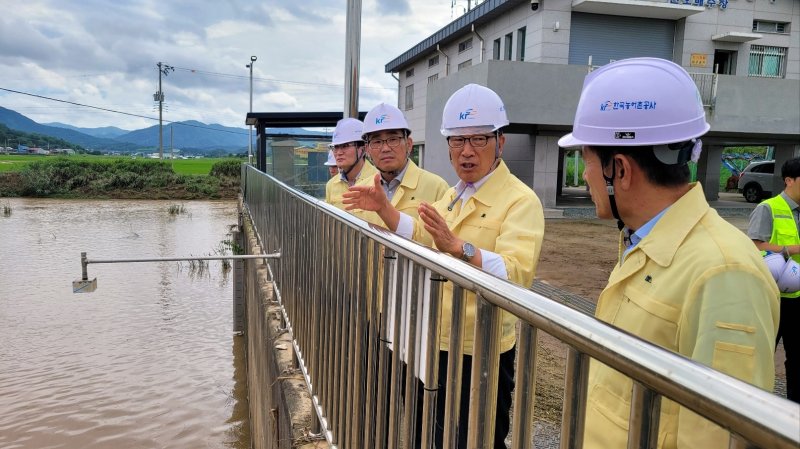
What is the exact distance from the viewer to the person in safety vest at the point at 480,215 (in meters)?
2.04

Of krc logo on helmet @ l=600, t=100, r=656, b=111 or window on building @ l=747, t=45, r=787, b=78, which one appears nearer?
krc logo on helmet @ l=600, t=100, r=656, b=111

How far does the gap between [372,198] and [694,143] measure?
4.60ft

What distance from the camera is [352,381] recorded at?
2059 mm

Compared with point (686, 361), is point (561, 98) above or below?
above

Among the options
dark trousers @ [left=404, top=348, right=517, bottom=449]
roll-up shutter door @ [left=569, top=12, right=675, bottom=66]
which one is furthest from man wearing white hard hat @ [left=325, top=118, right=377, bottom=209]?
roll-up shutter door @ [left=569, top=12, right=675, bottom=66]

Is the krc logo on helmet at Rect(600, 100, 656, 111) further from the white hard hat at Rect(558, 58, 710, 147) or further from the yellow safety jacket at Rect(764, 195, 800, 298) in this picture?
the yellow safety jacket at Rect(764, 195, 800, 298)

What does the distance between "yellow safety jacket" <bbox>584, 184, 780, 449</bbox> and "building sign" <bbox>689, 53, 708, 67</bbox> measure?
755 inches

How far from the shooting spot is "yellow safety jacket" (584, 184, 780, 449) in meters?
1.07

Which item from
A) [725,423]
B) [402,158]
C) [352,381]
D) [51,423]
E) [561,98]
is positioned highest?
[561,98]

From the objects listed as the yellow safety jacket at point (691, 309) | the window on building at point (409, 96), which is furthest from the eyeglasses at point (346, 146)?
the window on building at point (409, 96)

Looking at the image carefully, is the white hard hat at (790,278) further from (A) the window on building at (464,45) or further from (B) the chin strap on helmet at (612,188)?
(A) the window on building at (464,45)

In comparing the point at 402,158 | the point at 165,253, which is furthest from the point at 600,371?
the point at 165,253

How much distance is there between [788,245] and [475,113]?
2.32 m

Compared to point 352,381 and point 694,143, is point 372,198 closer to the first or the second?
point 352,381
